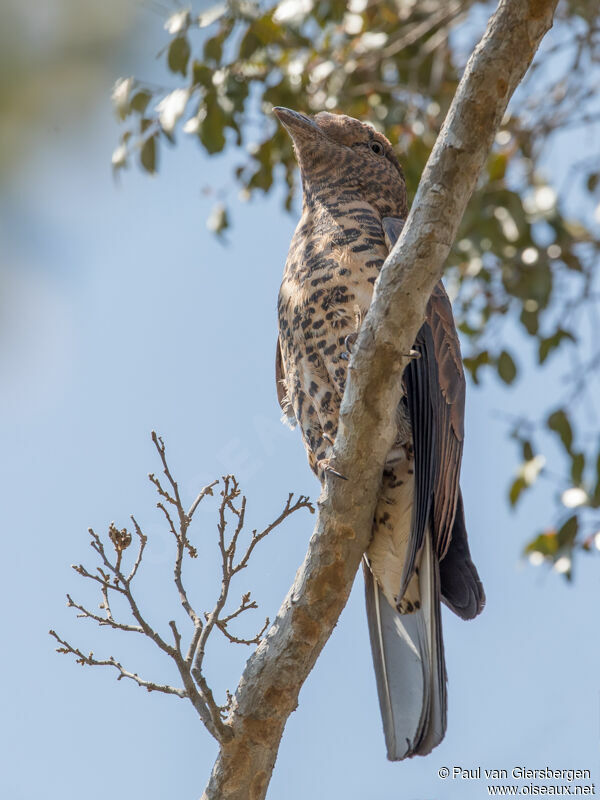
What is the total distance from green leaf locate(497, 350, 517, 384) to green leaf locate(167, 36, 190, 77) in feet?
6.49

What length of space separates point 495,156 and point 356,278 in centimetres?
191

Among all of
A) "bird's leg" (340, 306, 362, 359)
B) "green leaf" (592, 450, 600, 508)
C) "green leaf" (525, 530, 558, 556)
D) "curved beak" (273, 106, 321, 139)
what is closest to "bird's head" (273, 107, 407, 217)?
"curved beak" (273, 106, 321, 139)

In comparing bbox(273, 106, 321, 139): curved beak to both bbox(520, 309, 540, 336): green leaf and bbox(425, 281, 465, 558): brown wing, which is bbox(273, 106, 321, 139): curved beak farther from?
bbox(520, 309, 540, 336): green leaf

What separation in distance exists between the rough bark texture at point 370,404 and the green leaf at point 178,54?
1780mm

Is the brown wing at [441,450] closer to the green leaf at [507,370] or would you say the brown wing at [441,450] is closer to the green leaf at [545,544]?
the green leaf at [545,544]

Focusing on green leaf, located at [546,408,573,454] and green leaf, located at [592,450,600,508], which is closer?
green leaf, located at [592,450,600,508]

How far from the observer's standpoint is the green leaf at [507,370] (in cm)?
477

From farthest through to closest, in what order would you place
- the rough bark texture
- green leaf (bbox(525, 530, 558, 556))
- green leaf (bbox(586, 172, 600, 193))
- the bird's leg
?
green leaf (bbox(586, 172, 600, 193)) < green leaf (bbox(525, 530, 558, 556)) < the bird's leg < the rough bark texture

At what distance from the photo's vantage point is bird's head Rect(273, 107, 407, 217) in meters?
3.81

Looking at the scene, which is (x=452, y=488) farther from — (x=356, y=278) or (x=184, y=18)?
(x=184, y=18)

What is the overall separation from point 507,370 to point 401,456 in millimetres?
1756

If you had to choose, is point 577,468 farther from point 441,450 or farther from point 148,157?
point 148,157

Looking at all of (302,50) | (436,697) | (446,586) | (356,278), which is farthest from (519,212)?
(436,697)

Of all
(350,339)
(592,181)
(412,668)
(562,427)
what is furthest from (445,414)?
(592,181)
